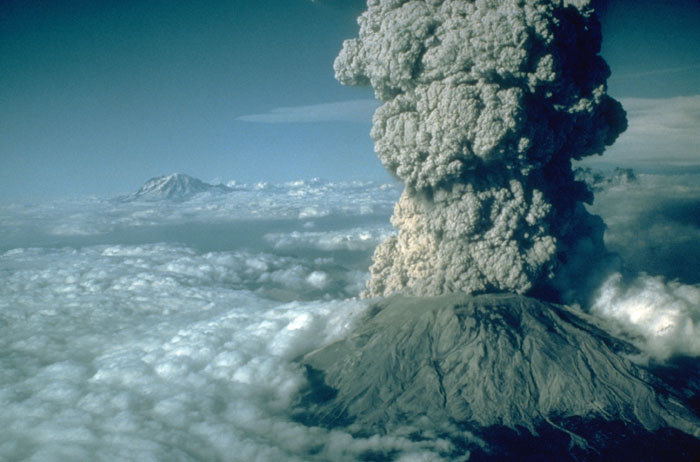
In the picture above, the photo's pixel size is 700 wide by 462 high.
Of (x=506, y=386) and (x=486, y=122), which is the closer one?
(x=486, y=122)

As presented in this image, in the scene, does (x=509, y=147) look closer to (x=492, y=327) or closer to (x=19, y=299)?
(x=492, y=327)

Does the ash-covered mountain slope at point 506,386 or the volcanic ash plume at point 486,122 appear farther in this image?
the ash-covered mountain slope at point 506,386

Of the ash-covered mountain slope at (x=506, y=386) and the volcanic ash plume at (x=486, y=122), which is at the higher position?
the volcanic ash plume at (x=486, y=122)

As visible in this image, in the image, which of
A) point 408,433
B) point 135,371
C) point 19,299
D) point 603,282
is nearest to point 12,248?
point 19,299

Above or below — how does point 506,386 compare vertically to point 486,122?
below

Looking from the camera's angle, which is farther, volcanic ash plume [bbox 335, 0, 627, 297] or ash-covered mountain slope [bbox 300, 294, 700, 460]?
ash-covered mountain slope [bbox 300, 294, 700, 460]
